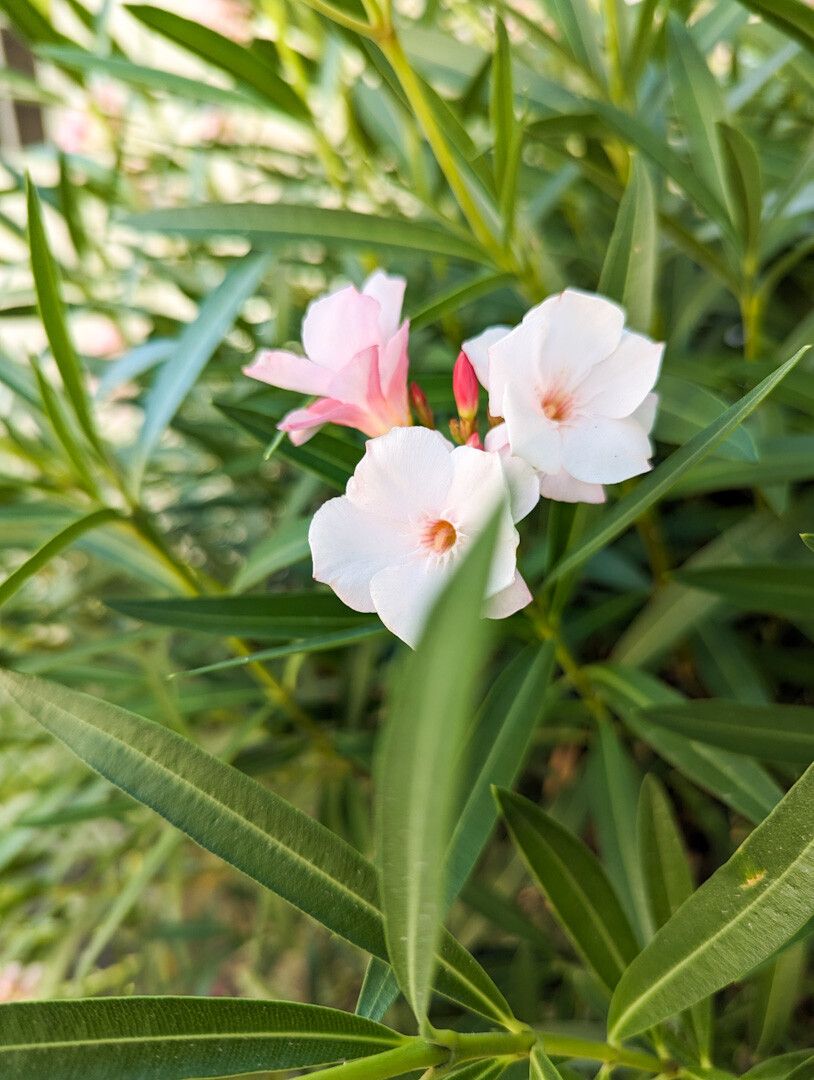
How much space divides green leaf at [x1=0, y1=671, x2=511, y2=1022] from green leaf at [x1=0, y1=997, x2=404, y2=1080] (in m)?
0.04

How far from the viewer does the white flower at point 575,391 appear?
0.42 m

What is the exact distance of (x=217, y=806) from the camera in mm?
379

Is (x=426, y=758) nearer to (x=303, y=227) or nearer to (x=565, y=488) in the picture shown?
(x=565, y=488)

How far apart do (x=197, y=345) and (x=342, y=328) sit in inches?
11.4

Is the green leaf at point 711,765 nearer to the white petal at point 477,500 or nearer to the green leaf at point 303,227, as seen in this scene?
the white petal at point 477,500

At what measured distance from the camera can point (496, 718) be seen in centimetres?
55

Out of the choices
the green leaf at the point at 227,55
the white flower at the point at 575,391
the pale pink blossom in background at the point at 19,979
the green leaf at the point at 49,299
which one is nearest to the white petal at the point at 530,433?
the white flower at the point at 575,391

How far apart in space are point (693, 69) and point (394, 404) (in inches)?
14.7

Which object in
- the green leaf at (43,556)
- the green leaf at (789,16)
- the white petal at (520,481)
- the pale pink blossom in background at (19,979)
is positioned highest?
the green leaf at (789,16)

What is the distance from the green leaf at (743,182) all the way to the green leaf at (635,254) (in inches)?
3.3

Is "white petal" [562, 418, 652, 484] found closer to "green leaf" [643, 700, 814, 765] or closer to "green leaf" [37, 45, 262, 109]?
"green leaf" [643, 700, 814, 765]

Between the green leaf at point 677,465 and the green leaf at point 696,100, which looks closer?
the green leaf at point 677,465

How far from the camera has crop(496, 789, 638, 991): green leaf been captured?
0.49m

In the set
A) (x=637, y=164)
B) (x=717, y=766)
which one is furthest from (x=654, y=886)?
(x=637, y=164)
